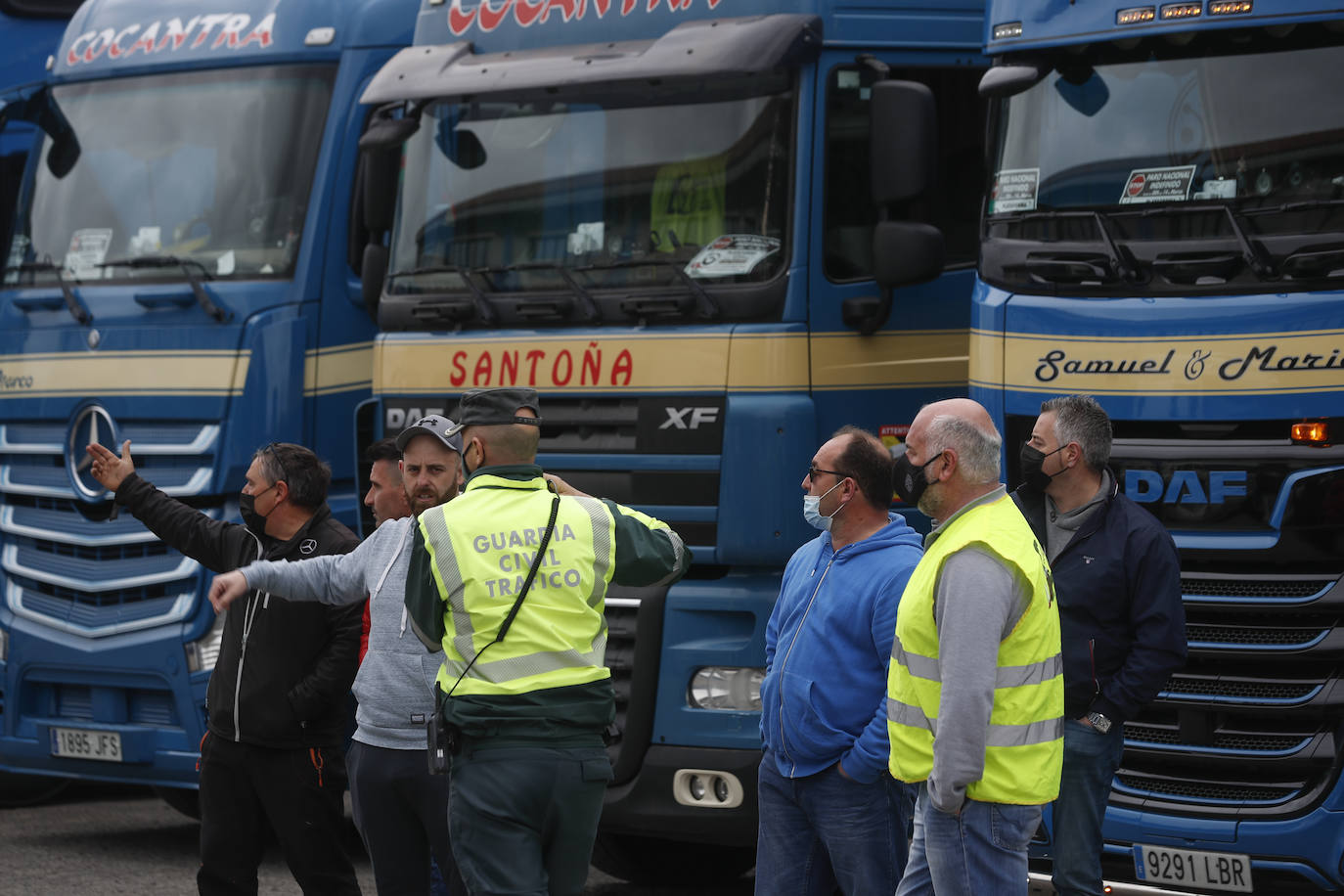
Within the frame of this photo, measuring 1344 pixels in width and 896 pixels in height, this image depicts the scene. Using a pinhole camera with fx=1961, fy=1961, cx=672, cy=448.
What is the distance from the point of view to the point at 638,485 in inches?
291

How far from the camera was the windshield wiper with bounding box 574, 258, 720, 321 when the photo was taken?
23.9 feet

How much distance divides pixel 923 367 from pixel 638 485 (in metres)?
1.18

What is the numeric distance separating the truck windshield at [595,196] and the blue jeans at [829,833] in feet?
7.92

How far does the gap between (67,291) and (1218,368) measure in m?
5.40

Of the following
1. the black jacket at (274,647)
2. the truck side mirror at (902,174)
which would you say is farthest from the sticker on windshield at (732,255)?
the black jacket at (274,647)

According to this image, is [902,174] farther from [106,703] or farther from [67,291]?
[106,703]

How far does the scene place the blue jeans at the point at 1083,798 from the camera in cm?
567

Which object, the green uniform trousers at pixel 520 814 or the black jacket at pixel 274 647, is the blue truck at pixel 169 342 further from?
the green uniform trousers at pixel 520 814

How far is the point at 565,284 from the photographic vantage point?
766 centimetres

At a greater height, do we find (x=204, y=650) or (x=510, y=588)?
(x=510, y=588)

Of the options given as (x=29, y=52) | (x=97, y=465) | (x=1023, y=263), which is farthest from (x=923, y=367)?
(x=29, y=52)

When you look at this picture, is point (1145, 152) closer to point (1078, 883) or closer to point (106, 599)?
point (1078, 883)

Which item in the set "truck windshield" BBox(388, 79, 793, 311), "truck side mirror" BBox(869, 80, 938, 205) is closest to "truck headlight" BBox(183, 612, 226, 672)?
"truck windshield" BBox(388, 79, 793, 311)

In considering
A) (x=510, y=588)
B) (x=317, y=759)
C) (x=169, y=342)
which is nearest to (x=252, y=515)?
(x=317, y=759)
